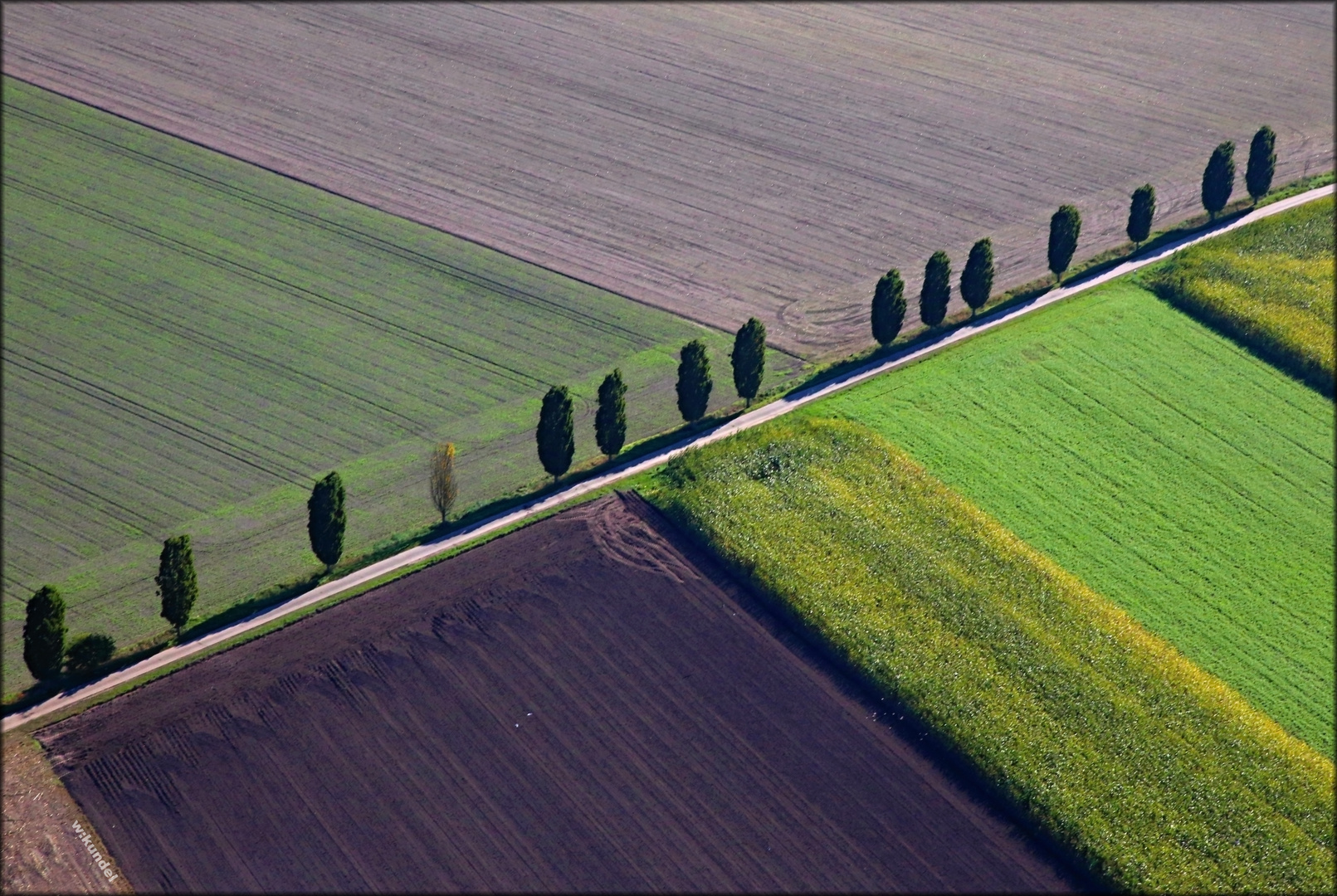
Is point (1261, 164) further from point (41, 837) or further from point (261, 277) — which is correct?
point (41, 837)

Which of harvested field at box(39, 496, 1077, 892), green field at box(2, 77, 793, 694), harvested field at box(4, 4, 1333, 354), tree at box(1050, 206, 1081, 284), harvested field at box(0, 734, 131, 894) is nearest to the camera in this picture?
harvested field at box(0, 734, 131, 894)

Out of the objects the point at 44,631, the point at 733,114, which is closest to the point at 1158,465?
the point at 733,114

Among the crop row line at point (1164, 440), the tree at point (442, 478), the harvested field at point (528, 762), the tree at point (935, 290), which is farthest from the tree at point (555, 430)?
the crop row line at point (1164, 440)

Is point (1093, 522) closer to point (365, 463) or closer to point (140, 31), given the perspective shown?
point (365, 463)

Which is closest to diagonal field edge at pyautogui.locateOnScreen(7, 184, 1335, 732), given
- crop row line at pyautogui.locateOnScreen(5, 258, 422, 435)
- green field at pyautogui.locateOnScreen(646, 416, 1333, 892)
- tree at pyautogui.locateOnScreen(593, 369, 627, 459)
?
tree at pyautogui.locateOnScreen(593, 369, 627, 459)

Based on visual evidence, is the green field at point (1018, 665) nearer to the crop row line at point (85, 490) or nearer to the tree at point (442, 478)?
the tree at point (442, 478)

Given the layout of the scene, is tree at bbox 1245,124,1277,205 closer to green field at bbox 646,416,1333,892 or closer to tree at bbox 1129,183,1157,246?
tree at bbox 1129,183,1157,246
